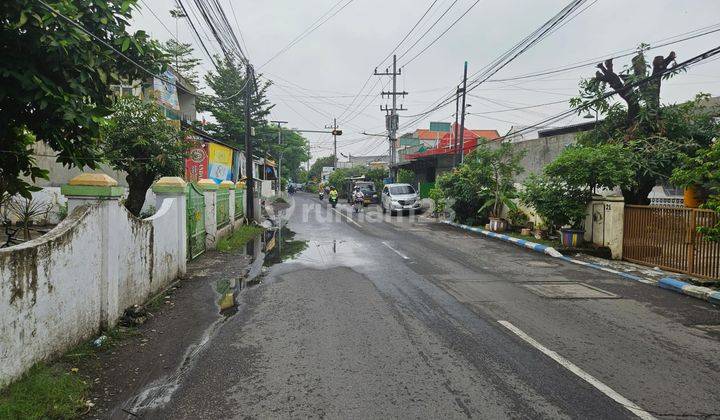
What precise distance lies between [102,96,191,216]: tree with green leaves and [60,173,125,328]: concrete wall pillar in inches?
308

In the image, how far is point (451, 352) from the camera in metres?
5.05

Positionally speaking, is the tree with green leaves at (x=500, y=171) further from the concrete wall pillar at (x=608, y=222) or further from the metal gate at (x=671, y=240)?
the metal gate at (x=671, y=240)

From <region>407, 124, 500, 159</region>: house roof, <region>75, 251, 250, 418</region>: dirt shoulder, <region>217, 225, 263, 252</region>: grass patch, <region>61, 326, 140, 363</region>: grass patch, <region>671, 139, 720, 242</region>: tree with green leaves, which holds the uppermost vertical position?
<region>407, 124, 500, 159</region>: house roof

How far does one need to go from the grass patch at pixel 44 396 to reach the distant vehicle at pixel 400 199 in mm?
24295

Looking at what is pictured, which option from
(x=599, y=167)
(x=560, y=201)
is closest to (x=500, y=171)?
(x=560, y=201)

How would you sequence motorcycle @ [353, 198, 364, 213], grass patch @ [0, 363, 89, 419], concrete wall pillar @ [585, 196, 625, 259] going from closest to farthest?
grass patch @ [0, 363, 89, 419] → concrete wall pillar @ [585, 196, 625, 259] → motorcycle @ [353, 198, 364, 213]

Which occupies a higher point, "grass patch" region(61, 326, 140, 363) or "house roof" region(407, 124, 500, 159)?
"house roof" region(407, 124, 500, 159)

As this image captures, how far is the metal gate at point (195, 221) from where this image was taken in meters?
11.0

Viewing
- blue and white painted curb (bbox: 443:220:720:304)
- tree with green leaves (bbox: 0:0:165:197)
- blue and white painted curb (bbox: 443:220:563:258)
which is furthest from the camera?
blue and white painted curb (bbox: 443:220:563:258)

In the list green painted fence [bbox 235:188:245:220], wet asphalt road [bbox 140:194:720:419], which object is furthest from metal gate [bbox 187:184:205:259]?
green painted fence [bbox 235:188:245:220]

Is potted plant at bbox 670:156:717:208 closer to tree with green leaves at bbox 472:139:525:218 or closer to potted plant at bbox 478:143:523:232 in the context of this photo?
potted plant at bbox 478:143:523:232

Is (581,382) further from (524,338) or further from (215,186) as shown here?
(215,186)

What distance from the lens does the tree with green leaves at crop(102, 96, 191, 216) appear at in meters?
13.2

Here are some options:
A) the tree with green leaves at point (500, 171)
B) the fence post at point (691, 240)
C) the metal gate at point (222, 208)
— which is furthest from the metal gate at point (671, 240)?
the metal gate at point (222, 208)
